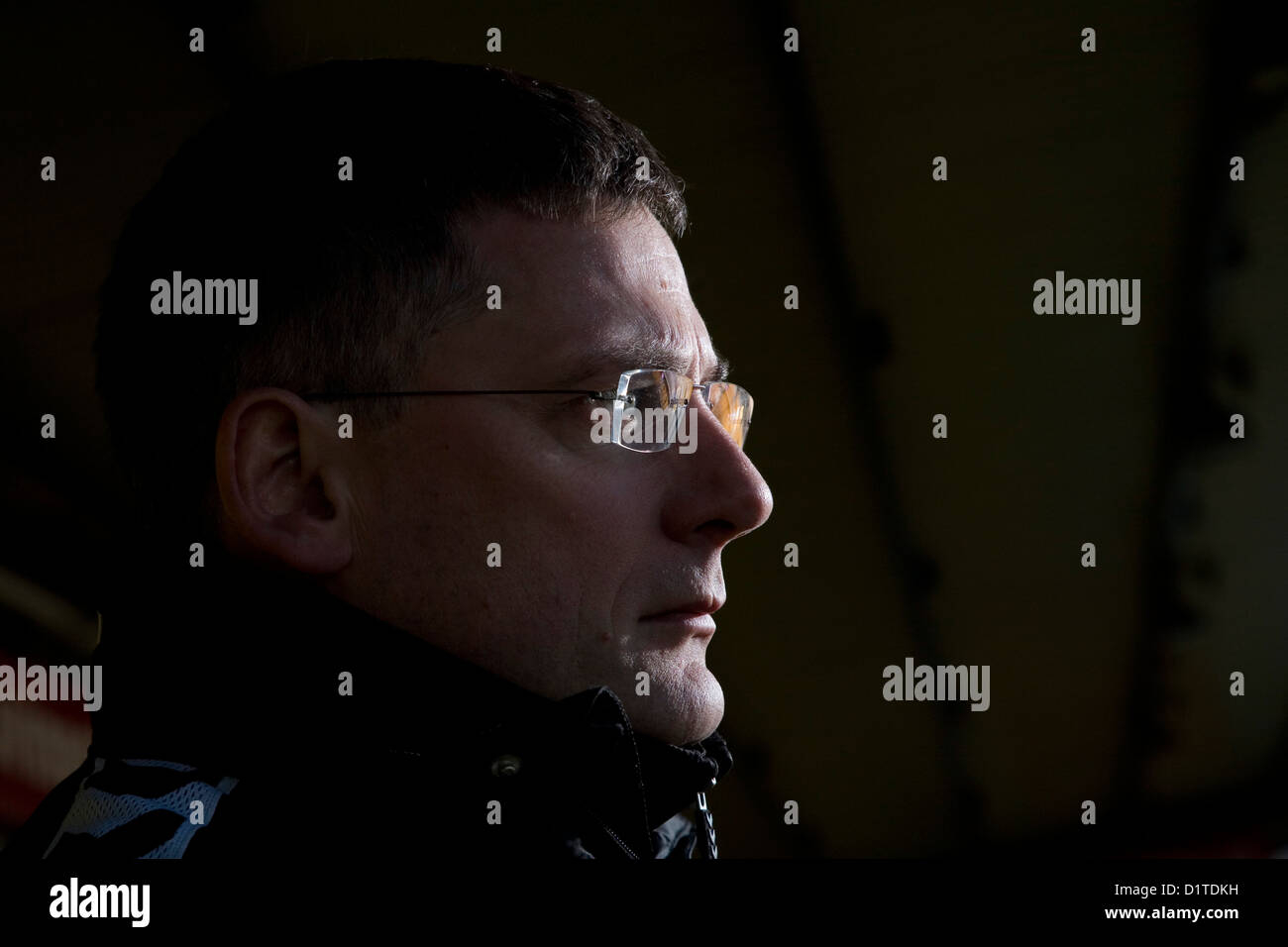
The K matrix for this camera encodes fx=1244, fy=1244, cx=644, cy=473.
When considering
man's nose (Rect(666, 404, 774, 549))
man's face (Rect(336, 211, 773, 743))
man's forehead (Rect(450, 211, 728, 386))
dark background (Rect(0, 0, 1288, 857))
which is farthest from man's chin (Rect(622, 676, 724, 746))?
dark background (Rect(0, 0, 1288, 857))

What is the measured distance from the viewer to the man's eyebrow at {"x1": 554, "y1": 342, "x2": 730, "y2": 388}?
1.62 metres

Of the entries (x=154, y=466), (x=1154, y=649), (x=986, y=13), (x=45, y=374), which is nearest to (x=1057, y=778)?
(x=1154, y=649)

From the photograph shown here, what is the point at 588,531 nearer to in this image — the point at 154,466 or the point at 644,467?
the point at 644,467

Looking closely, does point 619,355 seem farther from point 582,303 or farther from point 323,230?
point 323,230

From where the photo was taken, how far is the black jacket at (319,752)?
133 cm

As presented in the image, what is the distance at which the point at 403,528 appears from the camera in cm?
155

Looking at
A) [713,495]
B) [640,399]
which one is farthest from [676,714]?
[640,399]

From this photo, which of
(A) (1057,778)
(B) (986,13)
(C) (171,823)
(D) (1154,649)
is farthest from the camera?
(A) (1057,778)

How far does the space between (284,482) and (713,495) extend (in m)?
0.55

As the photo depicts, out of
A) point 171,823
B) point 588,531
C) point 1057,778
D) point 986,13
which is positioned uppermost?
point 986,13

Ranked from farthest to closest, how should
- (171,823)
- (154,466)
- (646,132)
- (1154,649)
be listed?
(1154,649) → (646,132) → (154,466) → (171,823)

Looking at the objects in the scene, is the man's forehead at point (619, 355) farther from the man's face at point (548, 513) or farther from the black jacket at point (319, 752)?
the black jacket at point (319, 752)

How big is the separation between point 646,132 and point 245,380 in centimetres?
142

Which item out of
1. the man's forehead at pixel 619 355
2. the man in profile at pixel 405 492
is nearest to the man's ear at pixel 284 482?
the man in profile at pixel 405 492
